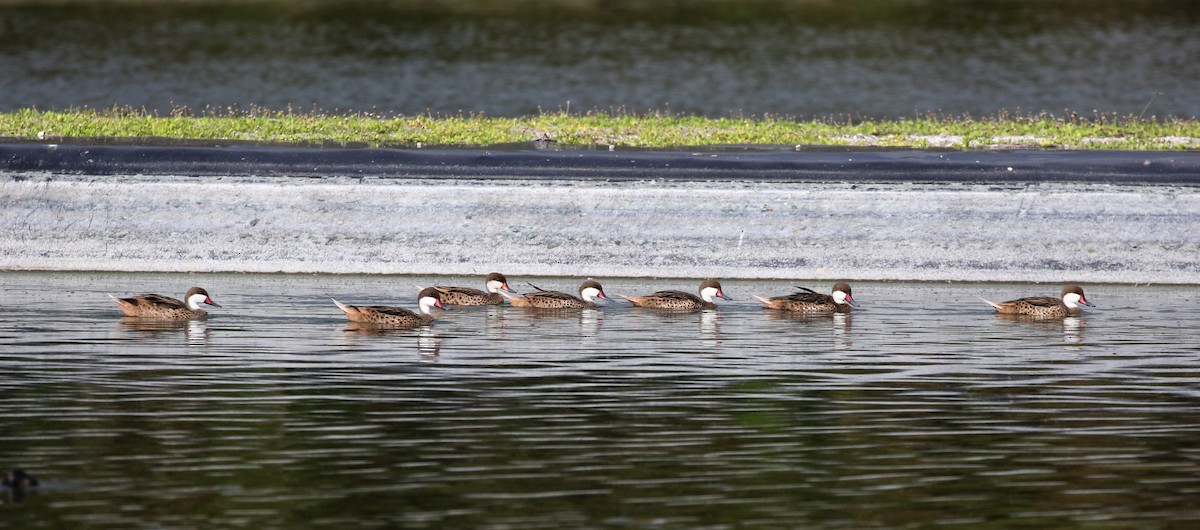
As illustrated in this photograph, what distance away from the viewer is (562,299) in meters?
19.6

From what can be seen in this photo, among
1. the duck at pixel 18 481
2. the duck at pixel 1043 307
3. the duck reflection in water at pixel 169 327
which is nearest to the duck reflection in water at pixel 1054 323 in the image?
the duck at pixel 1043 307

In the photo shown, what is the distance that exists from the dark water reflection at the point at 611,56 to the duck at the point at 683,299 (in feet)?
64.2

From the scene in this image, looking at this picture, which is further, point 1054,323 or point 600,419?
point 1054,323

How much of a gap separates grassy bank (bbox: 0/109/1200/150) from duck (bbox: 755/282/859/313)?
8039 millimetres

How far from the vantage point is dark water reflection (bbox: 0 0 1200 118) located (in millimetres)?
46594

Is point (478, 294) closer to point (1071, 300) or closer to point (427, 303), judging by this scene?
point (427, 303)

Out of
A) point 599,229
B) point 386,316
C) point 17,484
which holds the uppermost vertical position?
point 599,229

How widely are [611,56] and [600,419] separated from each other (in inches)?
1692

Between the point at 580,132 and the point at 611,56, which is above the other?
the point at 611,56

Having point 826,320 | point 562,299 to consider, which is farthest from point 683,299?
point 826,320

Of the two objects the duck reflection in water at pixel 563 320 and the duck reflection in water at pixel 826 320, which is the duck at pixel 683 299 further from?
the duck reflection in water at pixel 826 320

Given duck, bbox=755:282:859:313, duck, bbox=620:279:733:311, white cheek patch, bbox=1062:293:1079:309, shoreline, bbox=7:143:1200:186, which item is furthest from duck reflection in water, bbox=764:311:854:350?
shoreline, bbox=7:143:1200:186

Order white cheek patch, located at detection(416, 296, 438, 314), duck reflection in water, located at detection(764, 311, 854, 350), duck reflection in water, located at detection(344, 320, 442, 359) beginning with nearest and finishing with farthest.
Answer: duck reflection in water, located at detection(344, 320, 442, 359)
duck reflection in water, located at detection(764, 311, 854, 350)
white cheek patch, located at detection(416, 296, 438, 314)

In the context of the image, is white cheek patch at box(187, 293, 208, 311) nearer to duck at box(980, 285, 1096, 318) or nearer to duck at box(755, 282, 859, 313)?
duck at box(755, 282, 859, 313)
